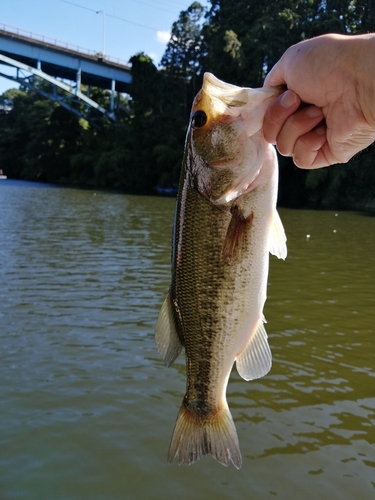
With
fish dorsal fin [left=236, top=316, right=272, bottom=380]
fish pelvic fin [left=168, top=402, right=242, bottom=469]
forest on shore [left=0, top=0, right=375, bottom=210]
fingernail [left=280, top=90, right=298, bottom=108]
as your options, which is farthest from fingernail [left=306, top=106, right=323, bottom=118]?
forest on shore [left=0, top=0, right=375, bottom=210]

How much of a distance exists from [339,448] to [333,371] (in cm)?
195

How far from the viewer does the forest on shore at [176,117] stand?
4219 cm

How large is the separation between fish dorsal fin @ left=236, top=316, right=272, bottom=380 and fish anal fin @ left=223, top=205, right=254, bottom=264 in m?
0.49

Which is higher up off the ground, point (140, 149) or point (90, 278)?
point (140, 149)

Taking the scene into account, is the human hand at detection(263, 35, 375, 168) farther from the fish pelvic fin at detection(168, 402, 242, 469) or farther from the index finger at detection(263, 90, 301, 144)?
the fish pelvic fin at detection(168, 402, 242, 469)

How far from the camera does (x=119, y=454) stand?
16.8 ft

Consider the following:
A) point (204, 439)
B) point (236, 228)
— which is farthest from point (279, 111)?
point (204, 439)

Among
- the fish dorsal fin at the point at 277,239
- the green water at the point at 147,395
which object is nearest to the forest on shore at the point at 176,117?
the green water at the point at 147,395

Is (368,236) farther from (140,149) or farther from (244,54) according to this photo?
(140,149)

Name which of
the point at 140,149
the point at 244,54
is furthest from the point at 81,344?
the point at 140,149

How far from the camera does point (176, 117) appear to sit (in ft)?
188

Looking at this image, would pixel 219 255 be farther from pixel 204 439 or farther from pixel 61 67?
pixel 61 67

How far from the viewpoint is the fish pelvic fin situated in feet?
8.82

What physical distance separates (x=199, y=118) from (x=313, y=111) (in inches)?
19.7
